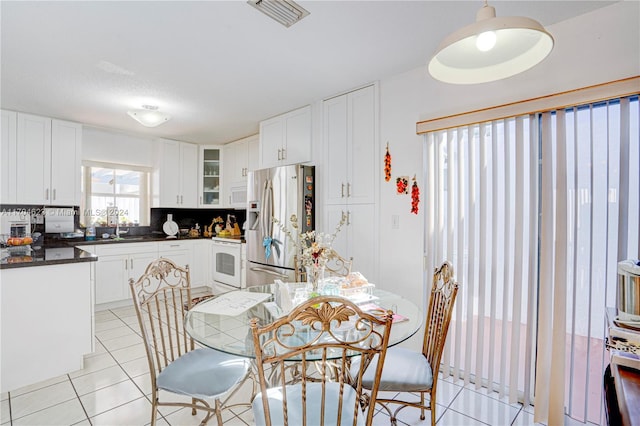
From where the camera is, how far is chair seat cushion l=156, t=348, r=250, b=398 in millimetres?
1458

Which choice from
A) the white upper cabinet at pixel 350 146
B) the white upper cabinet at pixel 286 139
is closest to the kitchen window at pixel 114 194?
the white upper cabinet at pixel 286 139

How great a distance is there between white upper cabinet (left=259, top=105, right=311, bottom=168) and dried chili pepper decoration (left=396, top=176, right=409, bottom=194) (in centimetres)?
115

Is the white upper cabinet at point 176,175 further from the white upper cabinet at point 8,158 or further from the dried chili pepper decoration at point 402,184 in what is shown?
Result: the dried chili pepper decoration at point 402,184

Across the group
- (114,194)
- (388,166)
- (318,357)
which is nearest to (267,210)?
(388,166)

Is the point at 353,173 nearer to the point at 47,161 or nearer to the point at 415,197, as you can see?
the point at 415,197

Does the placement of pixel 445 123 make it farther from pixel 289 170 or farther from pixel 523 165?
pixel 289 170

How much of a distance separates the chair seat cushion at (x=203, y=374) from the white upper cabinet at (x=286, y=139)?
224 centimetres

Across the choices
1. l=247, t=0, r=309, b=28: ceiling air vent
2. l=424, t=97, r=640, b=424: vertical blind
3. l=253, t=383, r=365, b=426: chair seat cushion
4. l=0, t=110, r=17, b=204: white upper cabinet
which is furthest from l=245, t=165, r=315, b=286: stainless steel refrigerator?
l=0, t=110, r=17, b=204: white upper cabinet

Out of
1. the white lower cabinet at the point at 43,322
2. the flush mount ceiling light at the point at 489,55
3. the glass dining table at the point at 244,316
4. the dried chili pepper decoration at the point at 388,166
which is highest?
the flush mount ceiling light at the point at 489,55

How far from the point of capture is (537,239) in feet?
6.50

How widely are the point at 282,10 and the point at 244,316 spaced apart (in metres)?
1.76

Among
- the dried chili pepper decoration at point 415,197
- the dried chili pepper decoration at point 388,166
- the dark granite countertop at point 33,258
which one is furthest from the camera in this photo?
the dried chili pepper decoration at point 388,166

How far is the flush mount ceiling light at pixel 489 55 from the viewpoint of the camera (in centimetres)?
115

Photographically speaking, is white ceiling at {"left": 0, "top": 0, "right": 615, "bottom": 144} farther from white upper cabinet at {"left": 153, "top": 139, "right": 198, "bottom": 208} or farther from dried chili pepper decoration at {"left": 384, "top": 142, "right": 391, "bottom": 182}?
white upper cabinet at {"left": 153, "top": 139, "right": 198, "bottom": 208}
